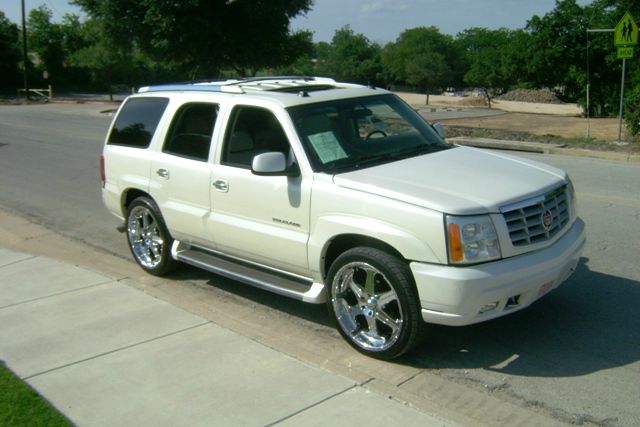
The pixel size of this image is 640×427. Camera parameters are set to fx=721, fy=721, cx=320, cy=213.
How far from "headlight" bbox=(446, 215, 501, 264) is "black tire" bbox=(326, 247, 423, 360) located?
1.30 feet

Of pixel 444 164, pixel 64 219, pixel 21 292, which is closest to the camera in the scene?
pixel 444 164

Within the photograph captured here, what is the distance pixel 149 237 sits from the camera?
7.28 metres

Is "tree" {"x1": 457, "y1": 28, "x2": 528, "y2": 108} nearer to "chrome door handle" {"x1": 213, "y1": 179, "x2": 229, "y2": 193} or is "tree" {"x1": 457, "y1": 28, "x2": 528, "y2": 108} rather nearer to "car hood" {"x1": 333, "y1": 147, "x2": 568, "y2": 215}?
"car hood" {"x1": 333, "y1": 147, "x2": 568, "y2": 215}

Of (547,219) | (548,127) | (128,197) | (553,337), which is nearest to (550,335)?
(553,337)

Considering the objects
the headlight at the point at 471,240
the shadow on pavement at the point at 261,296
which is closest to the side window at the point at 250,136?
the shadow on pavement at the point at 261,296

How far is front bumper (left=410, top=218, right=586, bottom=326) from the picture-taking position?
4.53m

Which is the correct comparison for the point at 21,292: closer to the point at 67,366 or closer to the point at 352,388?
the point at 67,366

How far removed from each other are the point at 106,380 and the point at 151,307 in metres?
1.48

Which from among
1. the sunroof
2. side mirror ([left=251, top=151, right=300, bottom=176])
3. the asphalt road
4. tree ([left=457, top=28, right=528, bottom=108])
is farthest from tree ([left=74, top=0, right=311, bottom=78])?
side mirror ([left=251, top=151, right=300, bottom=176])

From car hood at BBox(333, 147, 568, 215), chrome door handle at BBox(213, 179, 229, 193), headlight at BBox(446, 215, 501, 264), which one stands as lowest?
headlight at BBox(446, 215, 501, 264)

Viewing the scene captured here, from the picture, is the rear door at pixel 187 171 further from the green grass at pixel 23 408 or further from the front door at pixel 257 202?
the green grass at pixel 23 408

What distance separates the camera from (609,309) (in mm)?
5840

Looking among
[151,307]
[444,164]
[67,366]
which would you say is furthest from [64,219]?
[444,164]

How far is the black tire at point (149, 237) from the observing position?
6.99 metres
